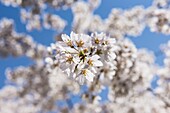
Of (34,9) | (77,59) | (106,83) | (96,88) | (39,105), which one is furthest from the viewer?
(39,105)

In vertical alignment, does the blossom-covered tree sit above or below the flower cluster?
above

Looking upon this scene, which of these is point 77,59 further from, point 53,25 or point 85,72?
point 53,25

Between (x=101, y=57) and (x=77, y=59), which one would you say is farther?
(x=101, y=57)

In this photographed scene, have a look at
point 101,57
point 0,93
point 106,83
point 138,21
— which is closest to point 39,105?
point 0,93

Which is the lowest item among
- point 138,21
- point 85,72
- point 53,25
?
point 85,72

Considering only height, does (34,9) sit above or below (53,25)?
below

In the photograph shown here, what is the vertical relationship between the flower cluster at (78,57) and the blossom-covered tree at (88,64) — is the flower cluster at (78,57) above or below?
below

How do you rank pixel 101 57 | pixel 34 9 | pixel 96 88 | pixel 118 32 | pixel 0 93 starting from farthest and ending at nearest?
pixel 0 93
pixel 118 32
pixel 34 9
pixel 96 88
pixel 101 57
